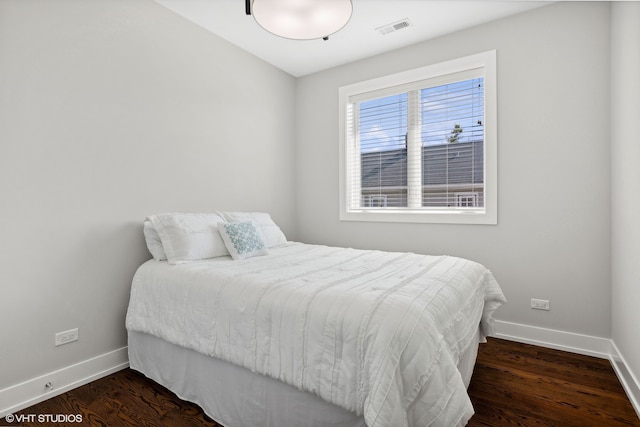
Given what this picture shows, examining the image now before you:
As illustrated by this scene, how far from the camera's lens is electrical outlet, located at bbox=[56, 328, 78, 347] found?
205 centimetres

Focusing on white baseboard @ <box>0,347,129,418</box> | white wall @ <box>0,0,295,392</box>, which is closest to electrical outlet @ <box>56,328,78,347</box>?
white wall @ <box>0,0,295,392</box>

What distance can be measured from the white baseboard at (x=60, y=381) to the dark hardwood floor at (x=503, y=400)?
0.16ft

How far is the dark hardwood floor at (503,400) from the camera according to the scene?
1749 mm

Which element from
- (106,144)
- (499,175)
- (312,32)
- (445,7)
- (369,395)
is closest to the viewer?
(369,395)

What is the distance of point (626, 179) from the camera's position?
6.85 feet

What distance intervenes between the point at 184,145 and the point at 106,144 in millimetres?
622

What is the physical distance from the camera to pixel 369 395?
1197 mm

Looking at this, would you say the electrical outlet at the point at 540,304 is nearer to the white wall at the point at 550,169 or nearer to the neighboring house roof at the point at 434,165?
the white wall at the point at 550,169

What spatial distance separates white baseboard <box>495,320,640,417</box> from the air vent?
2.74 meters

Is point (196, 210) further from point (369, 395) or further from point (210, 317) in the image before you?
point (369, 395)

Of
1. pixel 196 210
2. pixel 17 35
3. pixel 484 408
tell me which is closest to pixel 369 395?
pixel 484 408

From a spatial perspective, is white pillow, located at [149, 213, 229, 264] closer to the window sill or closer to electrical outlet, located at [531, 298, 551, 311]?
the window sill

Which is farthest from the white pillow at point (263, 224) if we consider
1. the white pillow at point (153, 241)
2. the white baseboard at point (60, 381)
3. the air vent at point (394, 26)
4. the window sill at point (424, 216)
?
the air vent at point (394, 26)

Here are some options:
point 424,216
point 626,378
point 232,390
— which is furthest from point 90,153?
point 626,378
